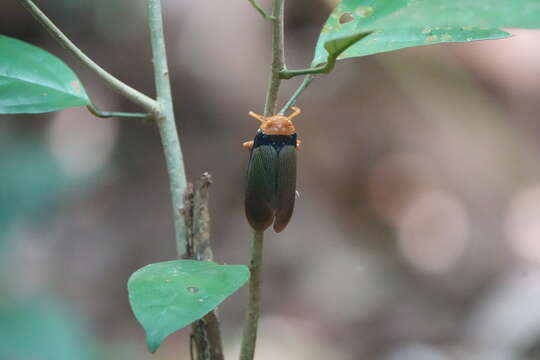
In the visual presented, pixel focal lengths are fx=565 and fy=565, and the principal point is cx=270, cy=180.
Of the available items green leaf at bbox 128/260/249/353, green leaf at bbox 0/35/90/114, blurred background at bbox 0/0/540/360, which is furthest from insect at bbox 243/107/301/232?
blurred background at bbox 0/0/540/360

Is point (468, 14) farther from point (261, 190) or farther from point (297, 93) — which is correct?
point (261, 190)

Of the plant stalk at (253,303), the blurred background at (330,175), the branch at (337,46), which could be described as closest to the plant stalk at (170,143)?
the plant stalk at (253,303)

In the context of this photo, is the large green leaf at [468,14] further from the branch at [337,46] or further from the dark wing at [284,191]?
the dark wing at [284,191]

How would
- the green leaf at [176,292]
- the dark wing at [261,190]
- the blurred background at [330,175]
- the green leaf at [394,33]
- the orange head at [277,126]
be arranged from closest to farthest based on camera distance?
the green leaf at [176,292] < the green leaf at [394,33] < the dark wing at [261,190] < the orange head at [277,126] < the blurred background at [330,175]

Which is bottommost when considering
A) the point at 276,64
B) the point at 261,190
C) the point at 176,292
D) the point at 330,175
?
the point at 176,292

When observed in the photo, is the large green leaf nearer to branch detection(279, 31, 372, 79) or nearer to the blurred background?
branch detection(279, 31, 372, 79)

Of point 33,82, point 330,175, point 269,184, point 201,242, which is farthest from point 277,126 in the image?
point 330,175

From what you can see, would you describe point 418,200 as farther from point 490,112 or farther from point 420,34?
point 420,34
